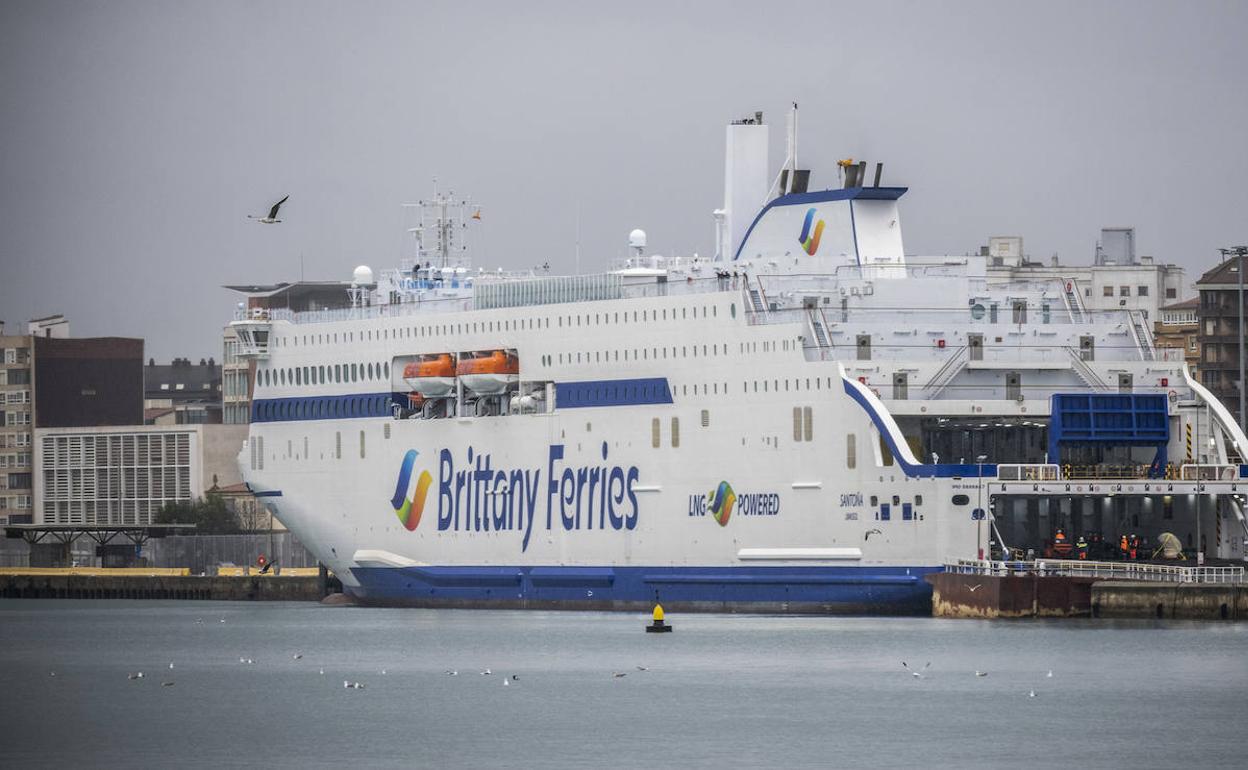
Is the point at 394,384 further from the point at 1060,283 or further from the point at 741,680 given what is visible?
the point at 741,680

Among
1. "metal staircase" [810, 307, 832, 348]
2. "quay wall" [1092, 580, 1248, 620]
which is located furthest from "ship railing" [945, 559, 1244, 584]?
"metal staircase" [810, 307, 832, 348]

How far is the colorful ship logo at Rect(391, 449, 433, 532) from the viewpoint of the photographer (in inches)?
2566

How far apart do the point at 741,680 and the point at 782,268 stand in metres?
15.1

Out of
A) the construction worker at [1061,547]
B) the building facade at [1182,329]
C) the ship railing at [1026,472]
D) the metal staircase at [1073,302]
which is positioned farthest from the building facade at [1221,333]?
the ship railing at [1026,472]

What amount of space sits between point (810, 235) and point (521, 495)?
876 centimetres

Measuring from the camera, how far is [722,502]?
58031mm

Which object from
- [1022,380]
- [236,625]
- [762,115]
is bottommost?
[236,625]

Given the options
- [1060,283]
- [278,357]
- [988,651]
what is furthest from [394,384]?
[988,651]

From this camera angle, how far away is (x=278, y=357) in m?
69.2

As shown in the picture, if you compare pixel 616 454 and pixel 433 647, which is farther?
pixel 616 454

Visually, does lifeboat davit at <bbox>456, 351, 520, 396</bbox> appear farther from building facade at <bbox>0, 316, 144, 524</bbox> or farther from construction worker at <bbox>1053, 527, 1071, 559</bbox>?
building facade at <bbox>0, 316, 144, 524</bbox>

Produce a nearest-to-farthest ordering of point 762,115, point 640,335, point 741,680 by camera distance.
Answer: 1. point 741,680
2. point 640,335
3. point 762,115

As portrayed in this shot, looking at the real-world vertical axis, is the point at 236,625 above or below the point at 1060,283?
below

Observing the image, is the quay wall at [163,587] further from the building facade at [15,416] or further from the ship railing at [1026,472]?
the building facade at [15,416]
